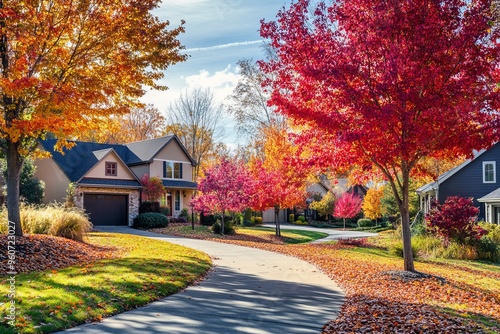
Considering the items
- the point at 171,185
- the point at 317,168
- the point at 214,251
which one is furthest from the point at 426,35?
the point at 171,185

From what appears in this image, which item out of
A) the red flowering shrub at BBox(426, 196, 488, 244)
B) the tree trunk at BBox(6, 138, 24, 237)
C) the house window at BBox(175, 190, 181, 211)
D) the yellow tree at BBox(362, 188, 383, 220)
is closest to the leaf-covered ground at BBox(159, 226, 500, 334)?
the red flowering shrub at BBox(426, 196, 488, 244)

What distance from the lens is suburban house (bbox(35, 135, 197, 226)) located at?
28.9 meters

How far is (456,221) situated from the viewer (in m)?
18.6

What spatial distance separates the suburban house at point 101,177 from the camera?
28.9 m

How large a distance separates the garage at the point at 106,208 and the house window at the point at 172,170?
4.65m

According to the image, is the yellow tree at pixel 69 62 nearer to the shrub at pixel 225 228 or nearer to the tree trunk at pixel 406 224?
the tree trunk at pixel 406 224

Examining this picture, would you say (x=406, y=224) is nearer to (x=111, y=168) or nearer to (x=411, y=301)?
(x=411, y=301)

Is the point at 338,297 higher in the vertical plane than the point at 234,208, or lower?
lower

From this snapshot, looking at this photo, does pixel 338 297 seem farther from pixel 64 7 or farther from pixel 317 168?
pixel 64 7

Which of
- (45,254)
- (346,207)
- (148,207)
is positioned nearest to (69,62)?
Answer: (45,254)

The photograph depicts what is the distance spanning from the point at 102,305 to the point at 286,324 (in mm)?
2823

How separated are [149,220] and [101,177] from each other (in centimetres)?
444

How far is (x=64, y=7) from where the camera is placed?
12.0 m

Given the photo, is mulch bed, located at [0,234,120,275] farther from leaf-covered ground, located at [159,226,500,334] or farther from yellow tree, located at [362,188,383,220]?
yellow tree, located at [362,188,383,220]
